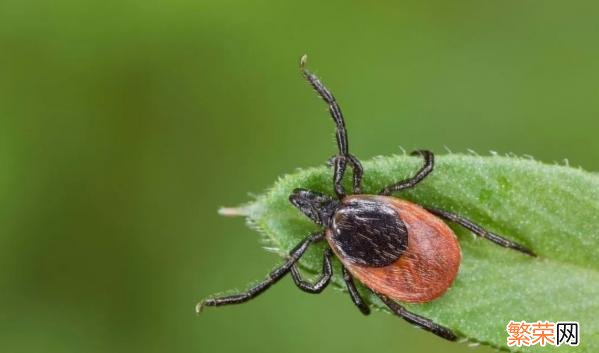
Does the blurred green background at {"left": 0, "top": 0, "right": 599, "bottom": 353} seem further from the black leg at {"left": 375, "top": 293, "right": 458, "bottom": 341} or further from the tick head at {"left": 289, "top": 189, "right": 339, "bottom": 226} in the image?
the black leg at {"left": 375, "top": 293, "right": 458, "bottom": 341}

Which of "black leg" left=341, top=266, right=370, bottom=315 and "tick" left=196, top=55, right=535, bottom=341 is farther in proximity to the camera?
"black leg" left=341, top=266, right=370, bottom=315

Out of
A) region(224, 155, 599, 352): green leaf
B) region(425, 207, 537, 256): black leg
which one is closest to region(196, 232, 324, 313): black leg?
region(224, 155, 599, 352): green leaf

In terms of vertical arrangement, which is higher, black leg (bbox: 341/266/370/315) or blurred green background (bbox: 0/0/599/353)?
blurred green background (bbox: 0/0/599/353)

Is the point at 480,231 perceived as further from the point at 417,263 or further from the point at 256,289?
the point at 256,289

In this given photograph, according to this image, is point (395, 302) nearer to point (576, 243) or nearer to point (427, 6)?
point (576, 243)

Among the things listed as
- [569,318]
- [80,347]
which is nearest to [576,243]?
[569,318]

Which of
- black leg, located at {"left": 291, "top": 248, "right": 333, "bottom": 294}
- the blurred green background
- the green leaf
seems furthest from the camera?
the blurred green background
